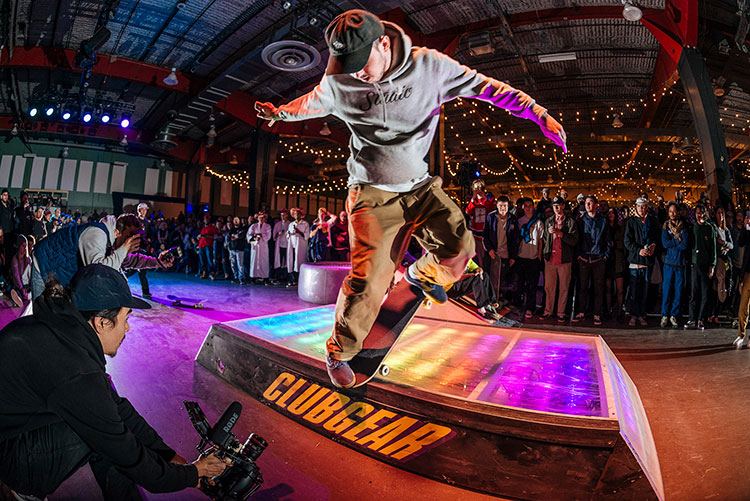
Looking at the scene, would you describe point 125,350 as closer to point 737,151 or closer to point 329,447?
point 329,447

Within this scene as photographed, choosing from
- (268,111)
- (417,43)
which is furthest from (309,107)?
(417,43)

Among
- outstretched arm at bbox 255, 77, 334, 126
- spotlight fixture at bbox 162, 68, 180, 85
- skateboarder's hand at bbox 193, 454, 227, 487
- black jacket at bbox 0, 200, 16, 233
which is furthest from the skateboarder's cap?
spotlight fixture at bbox 162, 68, 180, 85

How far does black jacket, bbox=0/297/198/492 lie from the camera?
1.15 meters

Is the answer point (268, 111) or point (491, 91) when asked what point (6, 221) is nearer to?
point (268, 111)

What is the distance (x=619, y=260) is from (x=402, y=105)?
18.5 feet

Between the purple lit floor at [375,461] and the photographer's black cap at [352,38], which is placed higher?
the photographer's black cap at [352,38]

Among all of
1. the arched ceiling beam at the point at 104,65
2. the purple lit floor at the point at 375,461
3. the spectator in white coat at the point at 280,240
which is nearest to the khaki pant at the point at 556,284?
the purple lit floor at the point at 375,461

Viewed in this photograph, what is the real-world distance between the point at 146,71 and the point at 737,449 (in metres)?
14.4

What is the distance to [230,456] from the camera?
1.46m

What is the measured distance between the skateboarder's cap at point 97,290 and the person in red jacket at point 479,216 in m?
5.57

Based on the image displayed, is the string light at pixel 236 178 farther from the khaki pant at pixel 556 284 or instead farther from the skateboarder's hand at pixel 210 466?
the skateboarder's hand at pixel 210 466

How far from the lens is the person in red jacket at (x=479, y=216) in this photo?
20.9 feet

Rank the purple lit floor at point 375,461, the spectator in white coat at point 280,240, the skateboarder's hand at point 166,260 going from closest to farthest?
1. the purple lit floor at point 375,461
2. the skateboarder's hand at point 166,260
3. the spectator in white coat at point 280,240

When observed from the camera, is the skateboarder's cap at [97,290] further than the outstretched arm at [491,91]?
No
